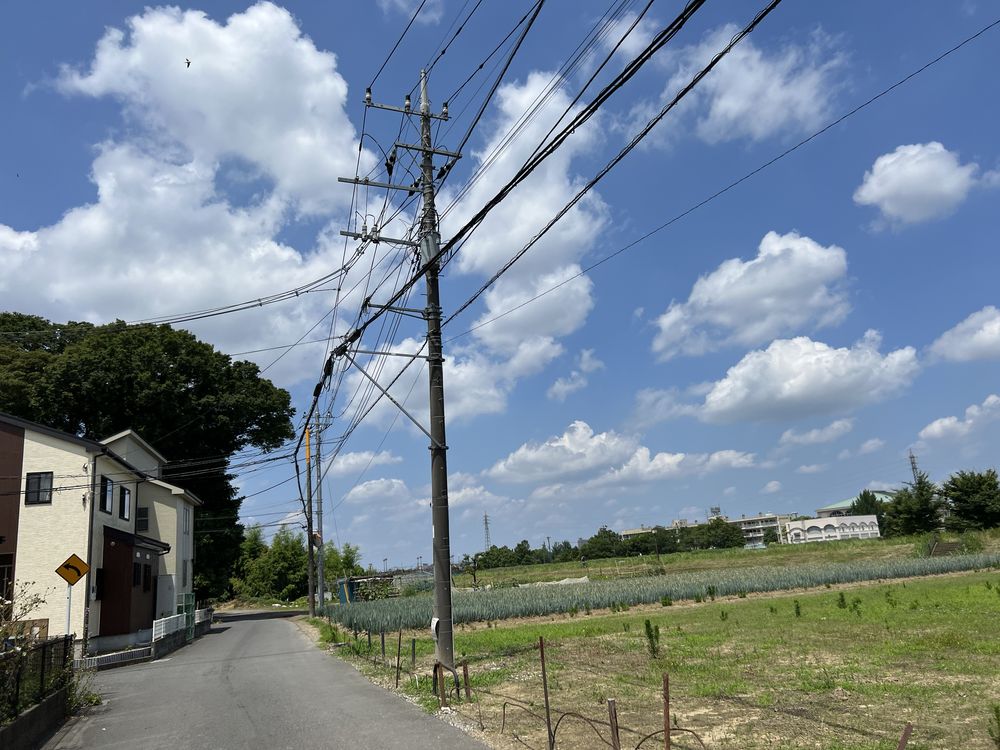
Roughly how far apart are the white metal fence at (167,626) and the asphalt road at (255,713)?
558 centimetres

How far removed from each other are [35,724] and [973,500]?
73992 mm

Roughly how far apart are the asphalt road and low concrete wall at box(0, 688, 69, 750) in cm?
23

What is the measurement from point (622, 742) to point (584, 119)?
24.4ft

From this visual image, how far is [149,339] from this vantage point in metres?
46.6

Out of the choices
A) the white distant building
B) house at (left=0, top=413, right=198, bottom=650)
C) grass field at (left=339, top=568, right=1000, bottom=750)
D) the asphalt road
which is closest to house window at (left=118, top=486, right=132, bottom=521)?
house at (left=0, top=413, right=198, bottom=650)

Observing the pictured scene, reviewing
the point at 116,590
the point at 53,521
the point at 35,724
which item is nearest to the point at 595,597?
the point at 116,590

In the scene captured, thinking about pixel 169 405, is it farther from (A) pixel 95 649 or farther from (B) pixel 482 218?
(B) pixel 482 218

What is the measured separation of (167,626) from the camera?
27547 mm

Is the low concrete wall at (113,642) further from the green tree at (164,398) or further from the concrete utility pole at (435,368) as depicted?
the concrete utility pole at (435,368)

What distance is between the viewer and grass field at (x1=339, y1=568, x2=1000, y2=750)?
883 centimetres

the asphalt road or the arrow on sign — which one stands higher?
the arrow on sign

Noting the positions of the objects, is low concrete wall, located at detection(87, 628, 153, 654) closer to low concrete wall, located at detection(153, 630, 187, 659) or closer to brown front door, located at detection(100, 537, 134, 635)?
brown front door, located at detection(100, 537, 134, 635)

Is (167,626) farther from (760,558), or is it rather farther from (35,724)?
(760,558)

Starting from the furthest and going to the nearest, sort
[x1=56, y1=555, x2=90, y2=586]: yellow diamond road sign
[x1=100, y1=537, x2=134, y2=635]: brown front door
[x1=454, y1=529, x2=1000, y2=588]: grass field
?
[x1=454, y1=529, x2=1000, y2=588]: grass field → [x1=100, y1=537, x2=134, y2=635]: brown front door → [x1=56, y1=555, x2=90, y2=586]: yellow diamond road sign
